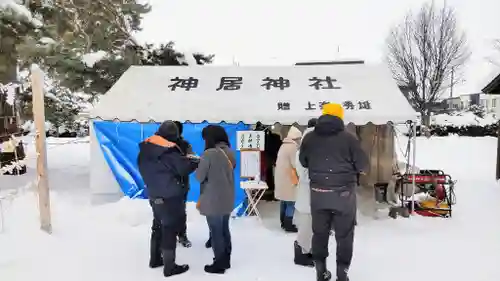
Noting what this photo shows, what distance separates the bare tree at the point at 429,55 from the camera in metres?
22.4

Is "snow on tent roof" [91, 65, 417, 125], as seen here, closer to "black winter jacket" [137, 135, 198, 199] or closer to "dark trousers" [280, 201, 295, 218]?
"dark trousers" [280, 201, 295, 218]

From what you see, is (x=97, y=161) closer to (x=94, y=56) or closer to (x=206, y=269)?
(x=94, y=56)

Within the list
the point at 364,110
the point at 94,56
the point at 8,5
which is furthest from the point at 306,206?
the point at 8,5

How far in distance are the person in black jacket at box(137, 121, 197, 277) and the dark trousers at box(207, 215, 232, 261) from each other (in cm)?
30

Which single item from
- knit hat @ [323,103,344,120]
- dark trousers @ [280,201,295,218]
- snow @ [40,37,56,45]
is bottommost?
dark trousers @ [280,201,295,218]

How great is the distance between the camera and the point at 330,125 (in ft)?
10.6

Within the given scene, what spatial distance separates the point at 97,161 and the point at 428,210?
5226 millimetres

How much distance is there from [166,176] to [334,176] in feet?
4.66

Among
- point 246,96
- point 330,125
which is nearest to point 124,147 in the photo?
point 246,96

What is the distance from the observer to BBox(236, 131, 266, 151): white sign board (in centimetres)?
585

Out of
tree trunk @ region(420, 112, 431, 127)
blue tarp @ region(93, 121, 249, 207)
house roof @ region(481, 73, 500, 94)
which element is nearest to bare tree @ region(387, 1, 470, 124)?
tree trunk @ region(420, 112, 431, 127)

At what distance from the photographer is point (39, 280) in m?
3.75

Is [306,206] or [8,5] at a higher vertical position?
[8,5]

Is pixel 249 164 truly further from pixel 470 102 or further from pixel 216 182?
pixel 470 102
